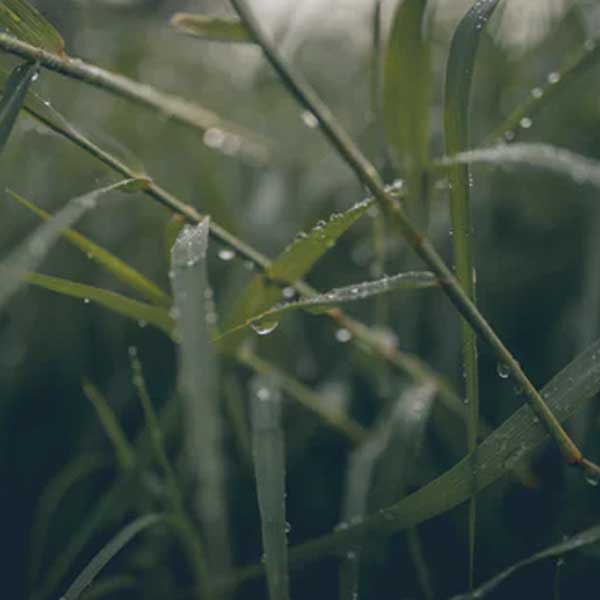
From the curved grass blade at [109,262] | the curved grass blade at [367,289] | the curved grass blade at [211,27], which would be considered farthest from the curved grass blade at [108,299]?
the curved grass blade at [211,27]

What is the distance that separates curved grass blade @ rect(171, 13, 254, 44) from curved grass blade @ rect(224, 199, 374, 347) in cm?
17

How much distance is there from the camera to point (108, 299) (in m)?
0.58

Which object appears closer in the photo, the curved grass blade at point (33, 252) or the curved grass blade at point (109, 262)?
the curved grass blade at point (33, 252)

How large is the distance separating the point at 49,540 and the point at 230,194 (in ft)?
1.77

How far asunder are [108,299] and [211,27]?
9.4 inches

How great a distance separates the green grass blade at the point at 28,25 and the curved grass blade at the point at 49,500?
1.37 ft

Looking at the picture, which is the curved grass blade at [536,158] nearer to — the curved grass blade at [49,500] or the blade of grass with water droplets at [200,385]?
the blade of grass with water droplets at [200,385]

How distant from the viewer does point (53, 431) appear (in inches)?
40.4

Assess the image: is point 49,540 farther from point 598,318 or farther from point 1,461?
point 598,318

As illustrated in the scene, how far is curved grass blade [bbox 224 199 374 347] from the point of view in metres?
0.55

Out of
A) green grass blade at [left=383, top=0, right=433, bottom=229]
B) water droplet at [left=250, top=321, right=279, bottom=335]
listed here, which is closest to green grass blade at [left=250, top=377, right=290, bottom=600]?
water droplet at [left=250, top=321, right=279, bottom=335]

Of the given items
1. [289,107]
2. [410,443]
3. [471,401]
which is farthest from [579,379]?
[289,107]

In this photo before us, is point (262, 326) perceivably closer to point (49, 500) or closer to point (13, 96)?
point (13, 96)

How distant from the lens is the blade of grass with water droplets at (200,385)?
32 centimetres
